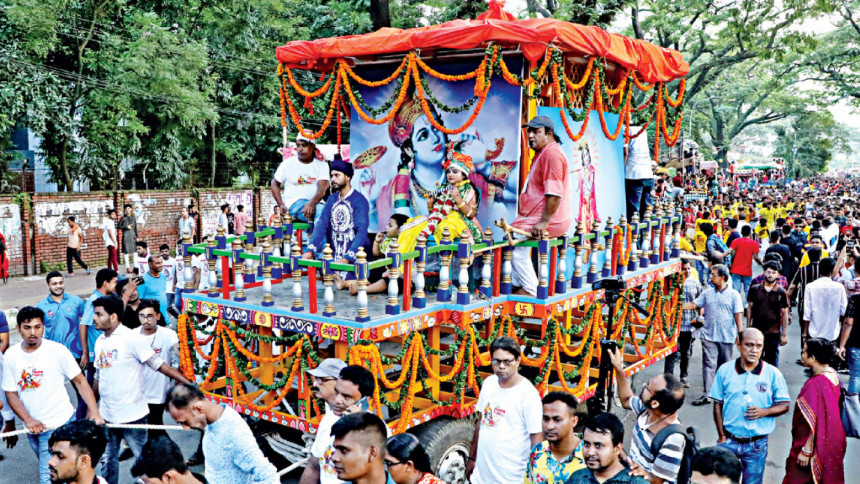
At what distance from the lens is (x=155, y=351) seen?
255 inches

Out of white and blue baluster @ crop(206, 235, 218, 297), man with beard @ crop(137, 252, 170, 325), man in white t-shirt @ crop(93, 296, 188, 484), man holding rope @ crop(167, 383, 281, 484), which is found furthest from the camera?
man with beard @ crop(137, 252, 170, 325)

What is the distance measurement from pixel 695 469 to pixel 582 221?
4.92m

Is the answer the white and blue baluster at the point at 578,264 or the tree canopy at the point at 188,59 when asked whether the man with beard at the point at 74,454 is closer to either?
the white and blue baluster at the point at 578,264

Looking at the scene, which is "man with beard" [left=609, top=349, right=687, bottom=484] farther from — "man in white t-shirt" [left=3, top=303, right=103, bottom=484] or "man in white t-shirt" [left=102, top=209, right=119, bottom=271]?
"man in white t-shirt" [left=102, top=209, right=119, bottom=271]

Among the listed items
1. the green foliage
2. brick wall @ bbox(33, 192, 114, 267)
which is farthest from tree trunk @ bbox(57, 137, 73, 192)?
the green foliage

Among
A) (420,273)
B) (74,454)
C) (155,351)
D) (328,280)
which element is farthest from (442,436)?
(74,454)

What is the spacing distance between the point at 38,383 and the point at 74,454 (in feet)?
7.05

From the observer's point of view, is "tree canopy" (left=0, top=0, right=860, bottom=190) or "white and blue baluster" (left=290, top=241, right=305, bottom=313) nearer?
"white and blue baluster" (left=290, top=241, right=305, bottom=313)

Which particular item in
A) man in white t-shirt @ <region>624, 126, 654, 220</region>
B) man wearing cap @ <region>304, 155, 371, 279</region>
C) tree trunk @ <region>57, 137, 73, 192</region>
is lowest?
man wearing cap @ <region>304, 155, 371, 279</region>

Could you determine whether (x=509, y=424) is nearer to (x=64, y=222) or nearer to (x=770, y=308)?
(x=770, y=308)

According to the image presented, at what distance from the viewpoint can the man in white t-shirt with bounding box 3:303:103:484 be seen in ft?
A: 18.4

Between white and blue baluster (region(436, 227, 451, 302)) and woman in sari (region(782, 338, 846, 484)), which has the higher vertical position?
white and blue baluster (region(436, 227, 451, 302))

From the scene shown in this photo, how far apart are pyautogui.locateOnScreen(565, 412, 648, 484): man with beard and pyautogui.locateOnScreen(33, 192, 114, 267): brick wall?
17.9 metres

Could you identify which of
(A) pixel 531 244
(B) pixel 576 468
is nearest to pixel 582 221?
(A) pixel 531 244
